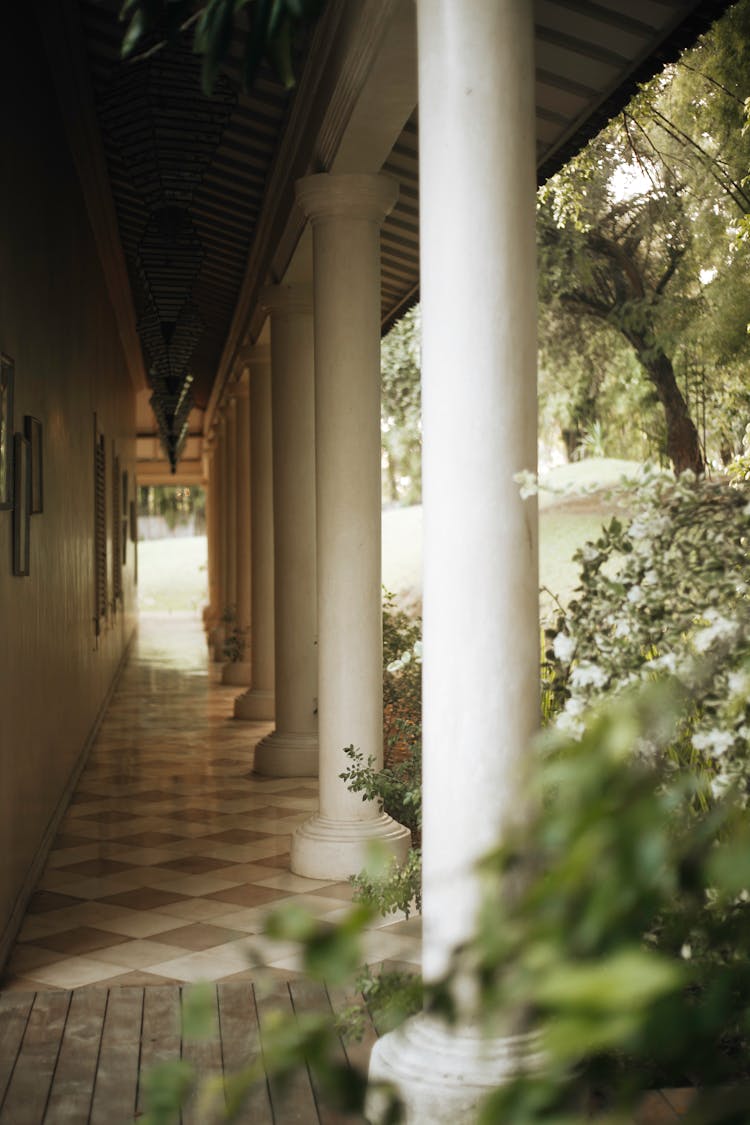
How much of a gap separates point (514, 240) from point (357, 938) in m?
2.35

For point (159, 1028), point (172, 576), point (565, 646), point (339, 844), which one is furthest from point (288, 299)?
point (172, 576)

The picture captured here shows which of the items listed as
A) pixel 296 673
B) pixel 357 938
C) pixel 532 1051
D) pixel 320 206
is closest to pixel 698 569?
pixel 532 1051

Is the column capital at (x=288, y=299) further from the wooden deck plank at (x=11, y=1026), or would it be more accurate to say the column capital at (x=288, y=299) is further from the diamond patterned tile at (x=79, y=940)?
the wooden deck plank at (x=11, y=1026)

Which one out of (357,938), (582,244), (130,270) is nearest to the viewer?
(357,938)

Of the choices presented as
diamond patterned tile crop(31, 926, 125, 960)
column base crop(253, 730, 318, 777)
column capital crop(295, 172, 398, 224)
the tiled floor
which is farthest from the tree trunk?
diamond patterned tile crop(31, 926, 125, 960)

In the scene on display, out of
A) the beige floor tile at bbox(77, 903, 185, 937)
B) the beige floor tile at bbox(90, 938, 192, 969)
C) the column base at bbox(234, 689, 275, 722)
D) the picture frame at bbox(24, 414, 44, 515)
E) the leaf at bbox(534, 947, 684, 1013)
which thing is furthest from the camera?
the column base at bbox(234, 689, 275, 722)

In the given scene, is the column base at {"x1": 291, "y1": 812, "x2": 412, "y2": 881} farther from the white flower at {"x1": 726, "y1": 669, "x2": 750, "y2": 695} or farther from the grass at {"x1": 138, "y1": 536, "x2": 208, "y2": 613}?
the grass at {"x1": 138, "y1": 536, "x2": 208, "y2": 613}

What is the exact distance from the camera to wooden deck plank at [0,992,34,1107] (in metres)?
3.47

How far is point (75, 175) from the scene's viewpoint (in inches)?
314

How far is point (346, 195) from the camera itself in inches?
A: 215

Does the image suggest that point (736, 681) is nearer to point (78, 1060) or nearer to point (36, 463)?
point (78, 1060)

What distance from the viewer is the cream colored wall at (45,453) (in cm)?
473

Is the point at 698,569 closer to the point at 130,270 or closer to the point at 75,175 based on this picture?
the point at 75,175

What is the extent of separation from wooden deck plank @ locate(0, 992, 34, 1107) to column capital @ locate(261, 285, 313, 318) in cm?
498
